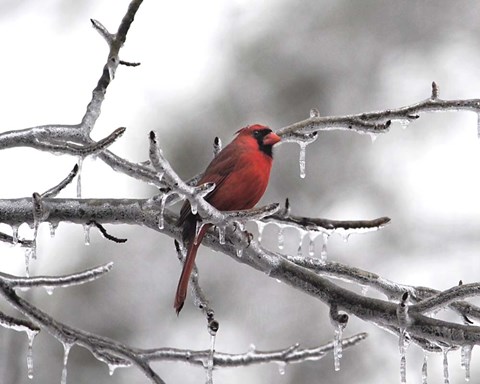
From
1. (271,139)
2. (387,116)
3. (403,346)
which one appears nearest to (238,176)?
(271,139)

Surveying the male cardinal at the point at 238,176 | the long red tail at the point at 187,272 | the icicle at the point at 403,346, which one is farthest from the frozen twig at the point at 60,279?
the male cardinal at the point at 238,176

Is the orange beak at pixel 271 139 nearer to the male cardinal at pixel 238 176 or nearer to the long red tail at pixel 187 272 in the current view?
the male cardinal at pixel 238 176

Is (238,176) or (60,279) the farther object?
(238,176)

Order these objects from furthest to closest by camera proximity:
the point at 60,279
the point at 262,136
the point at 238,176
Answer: the point at 262,136 → the point at 238,176 → the point at 60,279

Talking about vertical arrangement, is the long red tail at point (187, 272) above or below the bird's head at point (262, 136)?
below

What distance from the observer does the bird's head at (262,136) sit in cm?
392

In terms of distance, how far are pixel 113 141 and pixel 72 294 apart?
5.68m

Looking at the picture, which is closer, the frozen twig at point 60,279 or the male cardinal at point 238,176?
the frozen twig at point 60,279

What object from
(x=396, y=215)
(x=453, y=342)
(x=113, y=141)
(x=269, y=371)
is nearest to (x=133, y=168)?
(x=113, y=141)

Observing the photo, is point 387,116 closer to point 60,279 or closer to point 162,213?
point 162,213

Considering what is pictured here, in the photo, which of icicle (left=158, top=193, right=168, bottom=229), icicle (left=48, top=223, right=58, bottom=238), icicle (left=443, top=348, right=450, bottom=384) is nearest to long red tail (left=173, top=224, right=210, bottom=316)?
icicle (left=158, top=193, right=168, bottom=229)

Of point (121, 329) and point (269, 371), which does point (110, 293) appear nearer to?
point (121, 329)

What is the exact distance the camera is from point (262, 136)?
165 inches

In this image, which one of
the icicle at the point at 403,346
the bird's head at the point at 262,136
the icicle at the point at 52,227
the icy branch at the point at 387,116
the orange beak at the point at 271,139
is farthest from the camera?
the bird's head at the point at 262,136
